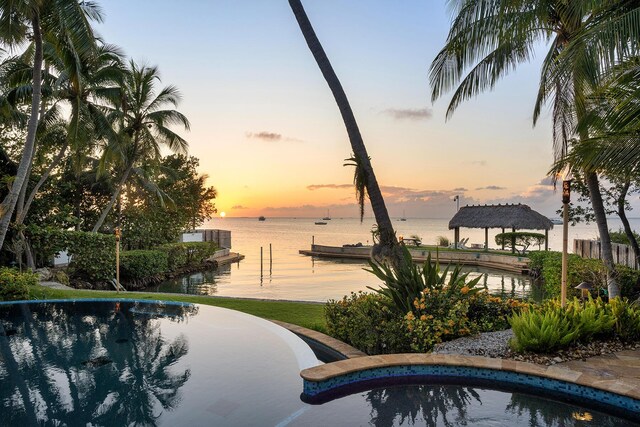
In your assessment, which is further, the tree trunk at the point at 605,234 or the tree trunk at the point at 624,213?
the tree trunk at the point at 624,213

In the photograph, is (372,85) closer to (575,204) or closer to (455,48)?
(455,48)

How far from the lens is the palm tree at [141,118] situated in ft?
58.9

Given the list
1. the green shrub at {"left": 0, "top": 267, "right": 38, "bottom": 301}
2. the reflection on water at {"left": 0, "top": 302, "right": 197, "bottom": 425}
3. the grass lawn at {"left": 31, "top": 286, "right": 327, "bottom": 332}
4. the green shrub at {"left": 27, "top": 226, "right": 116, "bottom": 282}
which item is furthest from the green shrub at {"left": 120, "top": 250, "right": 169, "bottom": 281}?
the reflection on water at {"left": 0, "top": 302, "right": 197, "bottom": 425}

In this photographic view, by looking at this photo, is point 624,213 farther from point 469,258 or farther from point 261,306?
point 469,258

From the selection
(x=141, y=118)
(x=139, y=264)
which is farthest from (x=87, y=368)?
(x=139, y=264)

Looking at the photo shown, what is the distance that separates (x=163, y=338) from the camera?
6820 millimetres

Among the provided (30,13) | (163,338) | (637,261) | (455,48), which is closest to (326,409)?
(163,338)

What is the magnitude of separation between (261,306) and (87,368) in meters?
4.45

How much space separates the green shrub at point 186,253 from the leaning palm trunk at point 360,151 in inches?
736

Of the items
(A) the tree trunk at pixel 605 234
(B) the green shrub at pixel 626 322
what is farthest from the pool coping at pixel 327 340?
(A) the tree trunk at pixel 605 234

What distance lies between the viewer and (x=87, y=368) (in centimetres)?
530

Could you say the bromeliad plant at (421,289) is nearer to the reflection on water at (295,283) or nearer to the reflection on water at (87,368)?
the reflection on water at (87,368)

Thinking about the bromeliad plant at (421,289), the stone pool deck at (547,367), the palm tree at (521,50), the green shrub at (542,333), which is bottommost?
the stone pool deck at (547,367)

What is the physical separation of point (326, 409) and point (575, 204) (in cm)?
1598
